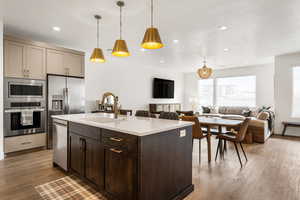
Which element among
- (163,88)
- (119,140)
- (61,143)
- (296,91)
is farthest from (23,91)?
(296,91)

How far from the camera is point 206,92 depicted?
8.84 m

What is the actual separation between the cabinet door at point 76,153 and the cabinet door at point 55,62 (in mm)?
2139

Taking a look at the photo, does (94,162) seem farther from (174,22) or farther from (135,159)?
(174,22)

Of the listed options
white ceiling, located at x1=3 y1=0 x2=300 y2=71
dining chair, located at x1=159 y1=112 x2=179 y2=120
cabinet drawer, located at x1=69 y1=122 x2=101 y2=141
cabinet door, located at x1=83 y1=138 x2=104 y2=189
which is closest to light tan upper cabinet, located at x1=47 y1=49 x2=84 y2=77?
white ceiling, located at x1=3 y1=0 x2=300 y2=71

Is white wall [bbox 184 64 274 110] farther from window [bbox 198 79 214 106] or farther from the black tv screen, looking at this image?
the black tv screen

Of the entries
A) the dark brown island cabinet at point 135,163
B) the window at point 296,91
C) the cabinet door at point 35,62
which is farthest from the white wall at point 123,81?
the window at point 296,91

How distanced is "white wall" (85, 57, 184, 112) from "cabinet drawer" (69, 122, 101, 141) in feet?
9.89

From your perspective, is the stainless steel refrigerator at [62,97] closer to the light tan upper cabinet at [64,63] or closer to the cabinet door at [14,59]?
the light tan upper cabinet at [64,63]

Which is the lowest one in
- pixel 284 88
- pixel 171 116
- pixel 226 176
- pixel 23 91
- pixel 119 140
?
pixel 226 176

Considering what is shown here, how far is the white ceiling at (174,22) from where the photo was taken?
2.54 meters

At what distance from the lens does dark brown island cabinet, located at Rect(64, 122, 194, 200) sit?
5.28 ft

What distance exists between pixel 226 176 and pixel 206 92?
664 cm

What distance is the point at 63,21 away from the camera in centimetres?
313

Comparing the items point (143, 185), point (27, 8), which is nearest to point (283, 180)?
point (143, 185)
